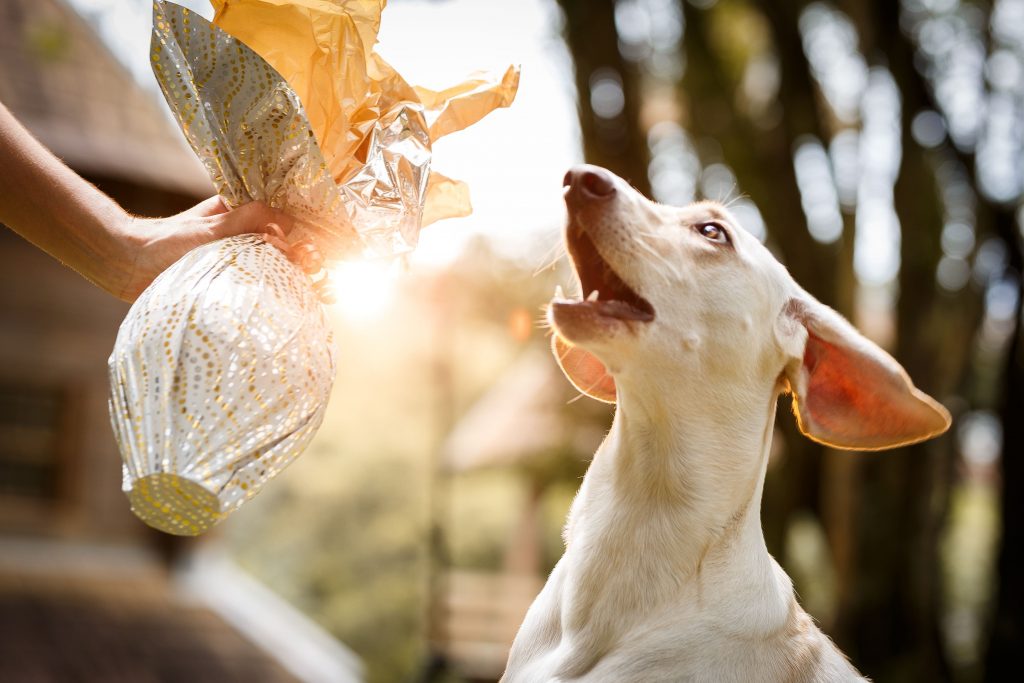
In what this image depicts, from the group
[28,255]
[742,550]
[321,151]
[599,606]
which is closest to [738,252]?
[742,550]

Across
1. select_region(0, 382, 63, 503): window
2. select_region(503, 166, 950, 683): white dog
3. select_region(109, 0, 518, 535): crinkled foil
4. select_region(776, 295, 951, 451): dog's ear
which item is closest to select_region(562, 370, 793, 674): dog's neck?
select_region(503, 166, 950, 683): white dog

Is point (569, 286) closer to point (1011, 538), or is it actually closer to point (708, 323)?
point (708, 323)

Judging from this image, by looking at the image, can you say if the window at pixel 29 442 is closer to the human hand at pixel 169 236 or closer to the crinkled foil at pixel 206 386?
the human hand at pixel 169 236

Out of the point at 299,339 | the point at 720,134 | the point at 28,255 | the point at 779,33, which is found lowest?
the point at 28,255

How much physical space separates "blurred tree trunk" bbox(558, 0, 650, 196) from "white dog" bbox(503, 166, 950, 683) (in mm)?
4825

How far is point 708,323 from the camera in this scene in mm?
2494

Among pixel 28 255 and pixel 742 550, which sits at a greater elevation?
pixel 742 550

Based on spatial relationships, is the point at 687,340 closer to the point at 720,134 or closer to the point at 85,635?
the point at 720,134

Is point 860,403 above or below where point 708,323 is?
below

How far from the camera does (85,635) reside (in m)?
10.8

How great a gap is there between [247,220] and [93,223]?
1.08 ft

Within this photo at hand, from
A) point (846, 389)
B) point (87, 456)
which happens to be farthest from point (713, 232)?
point (87, 456)

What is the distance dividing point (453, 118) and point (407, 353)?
36339mm

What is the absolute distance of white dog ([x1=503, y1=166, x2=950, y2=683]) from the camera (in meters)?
2.22
